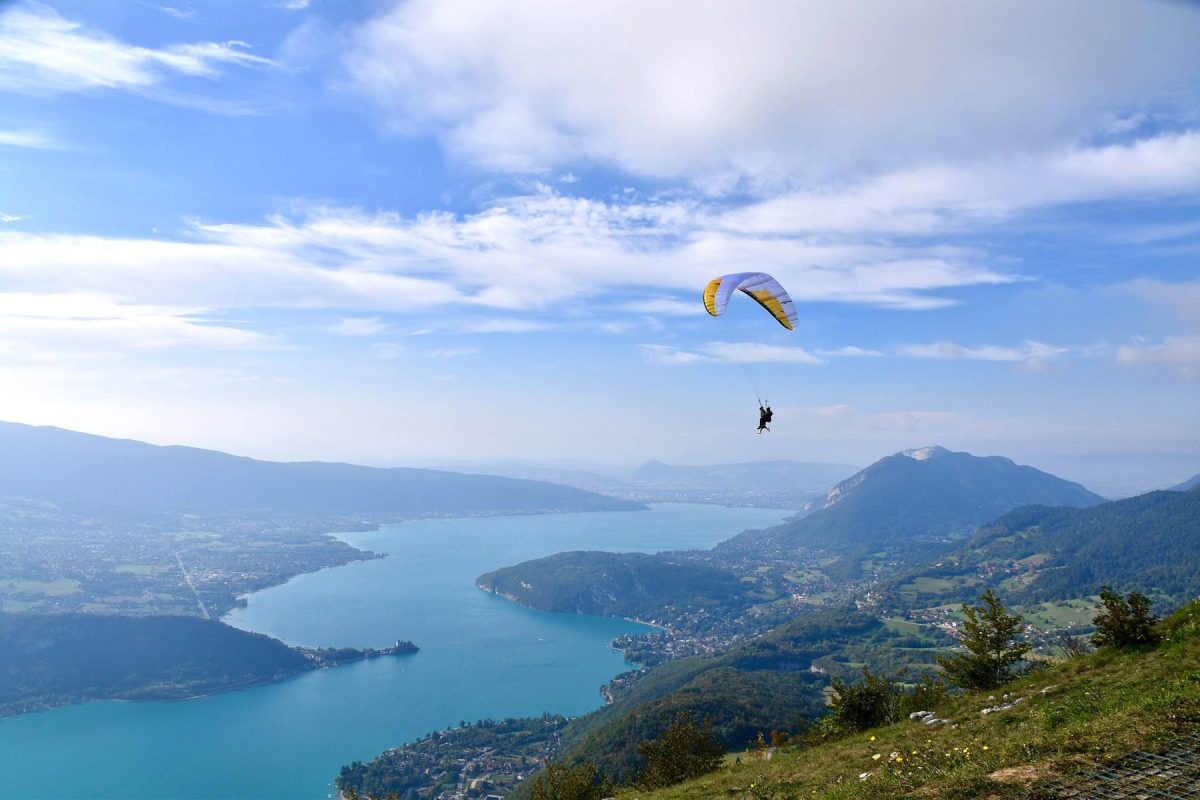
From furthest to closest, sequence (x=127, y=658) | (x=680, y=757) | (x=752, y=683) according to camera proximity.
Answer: (x=127, y=658) < (x=752, y=683) < (x=680, y=757)

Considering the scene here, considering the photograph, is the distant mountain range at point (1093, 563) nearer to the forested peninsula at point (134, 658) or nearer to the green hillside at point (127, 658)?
the forested peninsula at point (134, 658)

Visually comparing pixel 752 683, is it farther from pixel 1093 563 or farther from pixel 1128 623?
pixel 1093 563

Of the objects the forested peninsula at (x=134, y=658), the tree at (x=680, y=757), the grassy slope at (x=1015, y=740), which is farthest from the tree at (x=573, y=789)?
the forested peninsula at (x=134, y=658)

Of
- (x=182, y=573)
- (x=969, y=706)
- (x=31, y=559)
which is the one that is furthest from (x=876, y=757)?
(x=31, y=559)

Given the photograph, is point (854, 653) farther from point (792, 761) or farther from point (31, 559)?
point (31, 559)

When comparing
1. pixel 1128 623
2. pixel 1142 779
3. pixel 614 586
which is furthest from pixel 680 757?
pixel 614 586
